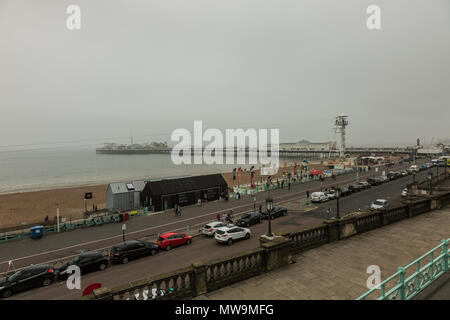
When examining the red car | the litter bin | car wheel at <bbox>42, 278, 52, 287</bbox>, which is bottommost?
the litter bin

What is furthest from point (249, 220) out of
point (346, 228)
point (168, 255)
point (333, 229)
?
point (333, 229)

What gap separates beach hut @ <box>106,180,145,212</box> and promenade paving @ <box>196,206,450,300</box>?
27.7 m

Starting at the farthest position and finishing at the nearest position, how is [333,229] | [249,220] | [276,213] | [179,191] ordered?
[179,191] < [276,213] < [249,220] < [333,229]

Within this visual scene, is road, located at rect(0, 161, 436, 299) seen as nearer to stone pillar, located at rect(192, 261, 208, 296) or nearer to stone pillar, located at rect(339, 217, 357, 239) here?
stone pillar, located at rect(192, 261, 208, 296)

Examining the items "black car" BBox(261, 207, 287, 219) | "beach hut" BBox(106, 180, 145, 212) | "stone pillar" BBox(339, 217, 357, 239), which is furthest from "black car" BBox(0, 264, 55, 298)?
"beach hut" BBox(106, 180, 145, 212)

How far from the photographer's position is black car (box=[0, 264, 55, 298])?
12.6 m

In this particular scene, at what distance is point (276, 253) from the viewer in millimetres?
9422

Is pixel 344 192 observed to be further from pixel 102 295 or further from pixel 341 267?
pixel 102 295

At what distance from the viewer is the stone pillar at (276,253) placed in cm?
925

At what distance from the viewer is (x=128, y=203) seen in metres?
32.8

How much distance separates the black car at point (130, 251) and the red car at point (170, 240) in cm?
92

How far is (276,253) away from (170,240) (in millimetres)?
10938
